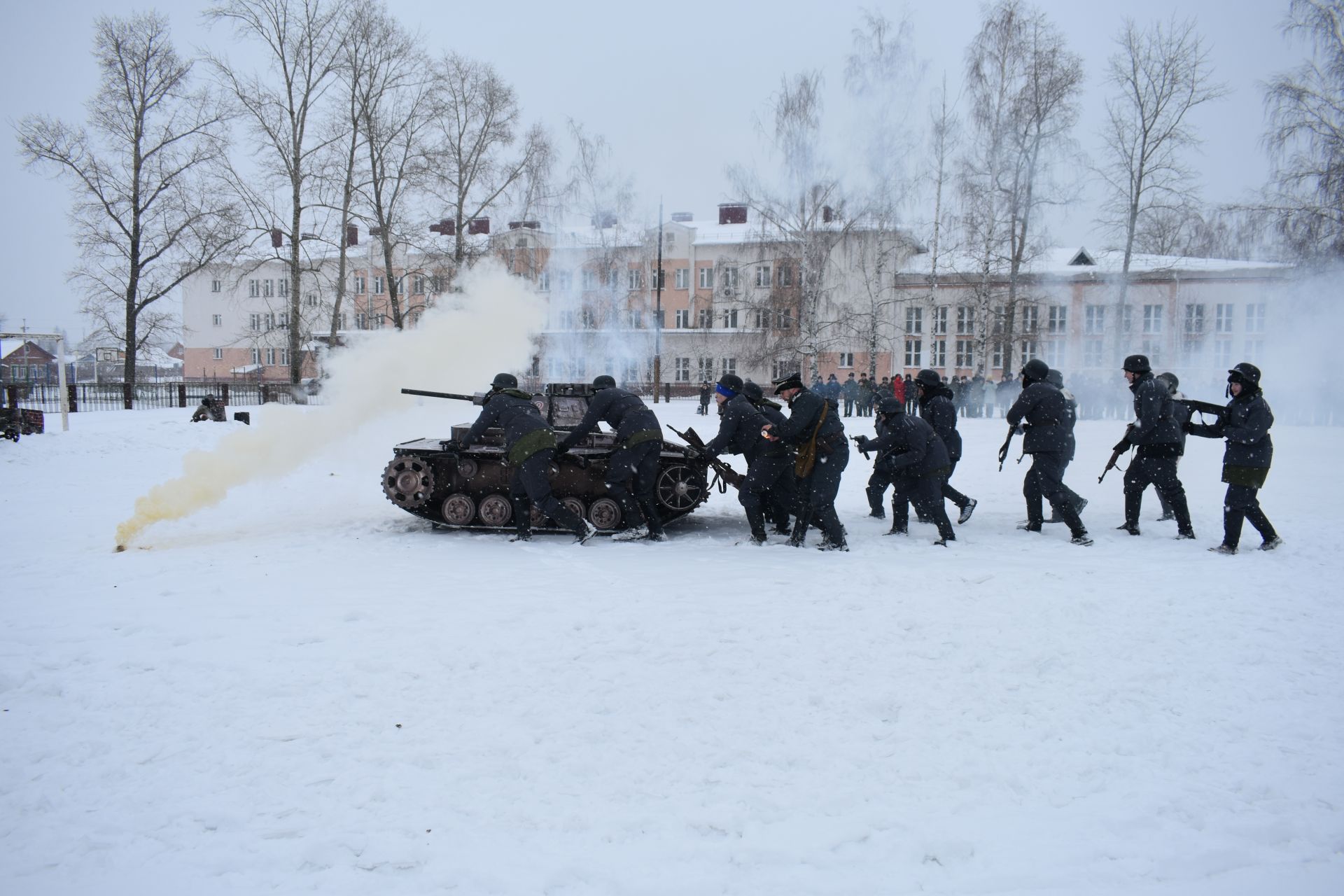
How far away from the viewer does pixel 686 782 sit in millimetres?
4387

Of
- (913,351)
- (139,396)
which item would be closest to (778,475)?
(139,396)

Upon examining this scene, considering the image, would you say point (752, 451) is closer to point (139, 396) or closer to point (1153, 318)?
point (139, 396)

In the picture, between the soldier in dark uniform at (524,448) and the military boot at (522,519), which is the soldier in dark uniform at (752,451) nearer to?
the soldier in dark uniform at (524,448)

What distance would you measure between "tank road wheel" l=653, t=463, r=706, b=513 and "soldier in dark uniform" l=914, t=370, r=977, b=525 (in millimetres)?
2812

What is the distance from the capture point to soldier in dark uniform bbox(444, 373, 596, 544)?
9.44 meters

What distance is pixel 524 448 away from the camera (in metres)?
9.48

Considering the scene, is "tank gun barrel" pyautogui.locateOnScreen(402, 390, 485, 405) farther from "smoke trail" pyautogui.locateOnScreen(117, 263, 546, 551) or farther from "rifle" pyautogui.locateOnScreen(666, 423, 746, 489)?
"rifle" pyautogui.locateOnScreen(666, 423, 746, 489)

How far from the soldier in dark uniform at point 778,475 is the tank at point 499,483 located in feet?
2.76

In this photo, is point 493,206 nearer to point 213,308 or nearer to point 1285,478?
point 1285,478

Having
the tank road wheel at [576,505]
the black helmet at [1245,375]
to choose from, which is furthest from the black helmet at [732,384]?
the black helmet at [1245,375]

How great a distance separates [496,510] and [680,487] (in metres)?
2.19

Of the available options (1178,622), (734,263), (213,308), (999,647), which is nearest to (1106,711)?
(999,647)

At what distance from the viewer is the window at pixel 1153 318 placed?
1647 inches

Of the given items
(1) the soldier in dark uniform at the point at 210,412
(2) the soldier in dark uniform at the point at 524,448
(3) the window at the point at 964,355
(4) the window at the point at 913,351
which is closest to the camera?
(2) the soldier in dark uniform at the point at 524,448
